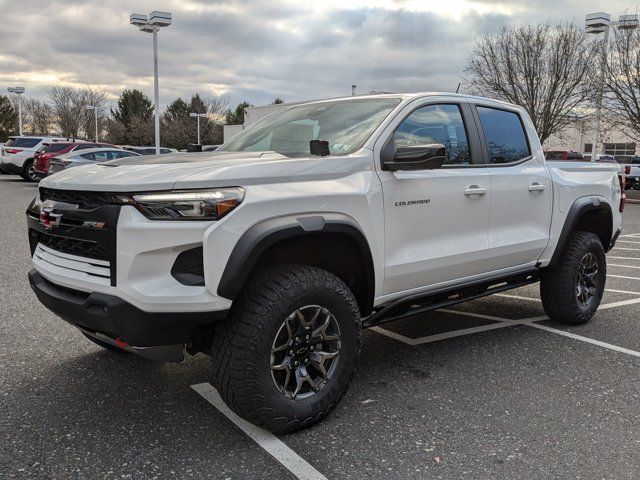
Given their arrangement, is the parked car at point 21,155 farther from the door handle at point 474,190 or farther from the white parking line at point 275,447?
the door handle at point 474,190

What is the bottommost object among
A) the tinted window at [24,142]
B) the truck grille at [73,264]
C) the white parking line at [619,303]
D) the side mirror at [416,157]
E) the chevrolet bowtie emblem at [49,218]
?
the white parking line at [619,303]

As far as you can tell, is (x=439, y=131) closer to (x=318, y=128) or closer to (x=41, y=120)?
(x=318, y=128)

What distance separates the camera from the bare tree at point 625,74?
981 inches

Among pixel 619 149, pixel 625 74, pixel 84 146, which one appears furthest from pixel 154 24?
pixel 619 149

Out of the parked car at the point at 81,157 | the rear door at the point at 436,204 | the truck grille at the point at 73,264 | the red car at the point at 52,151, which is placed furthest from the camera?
the red car at the point at 52,151

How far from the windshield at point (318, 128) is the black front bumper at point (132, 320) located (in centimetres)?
130

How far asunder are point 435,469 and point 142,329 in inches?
60.9

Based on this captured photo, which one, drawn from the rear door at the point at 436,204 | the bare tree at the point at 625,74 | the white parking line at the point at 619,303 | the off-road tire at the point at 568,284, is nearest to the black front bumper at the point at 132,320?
the rear door at the point at 436,204

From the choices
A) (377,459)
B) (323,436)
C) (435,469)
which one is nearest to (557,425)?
(435,469)

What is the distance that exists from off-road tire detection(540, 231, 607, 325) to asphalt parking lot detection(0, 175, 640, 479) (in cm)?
15

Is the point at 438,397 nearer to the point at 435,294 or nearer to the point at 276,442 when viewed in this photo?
the point at 435,294

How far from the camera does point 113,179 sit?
2.82m

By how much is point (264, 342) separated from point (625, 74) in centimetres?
2707

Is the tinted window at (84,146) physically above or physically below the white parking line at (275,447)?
above
